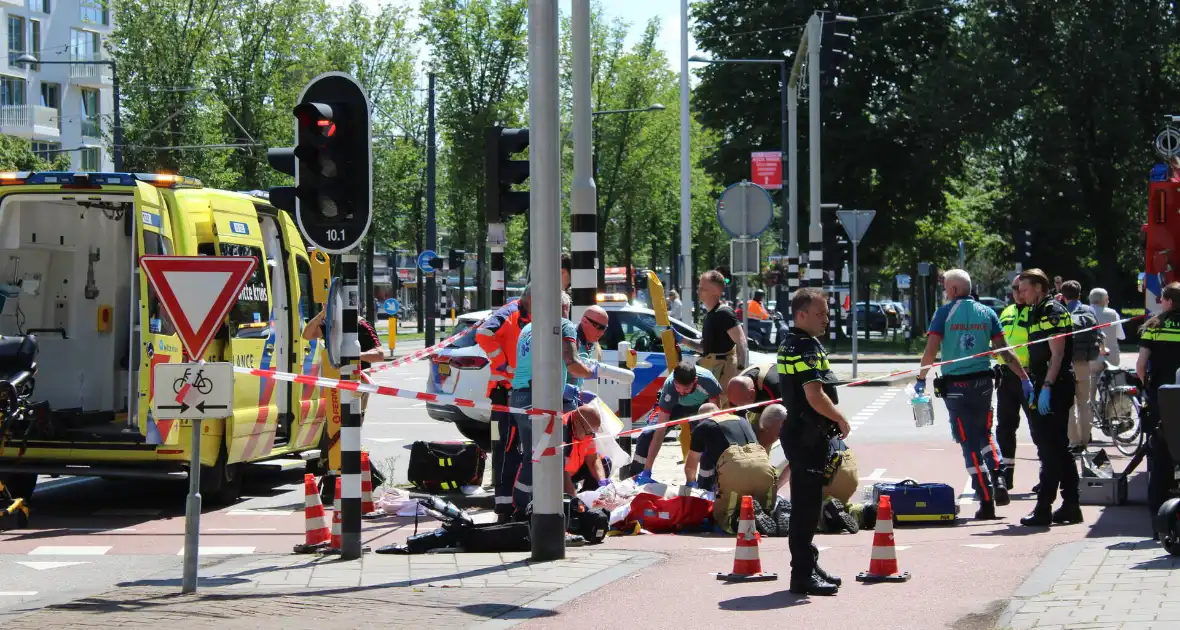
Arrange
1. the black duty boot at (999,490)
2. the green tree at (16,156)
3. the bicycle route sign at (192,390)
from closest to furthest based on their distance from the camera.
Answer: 1. the bicycle route sign at (192,390)
2. the black duty boot at (999,490)
3. the green tree at (16,156)

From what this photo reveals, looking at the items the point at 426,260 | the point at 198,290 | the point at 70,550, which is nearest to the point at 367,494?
the point at 70,550

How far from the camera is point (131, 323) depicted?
12.3m

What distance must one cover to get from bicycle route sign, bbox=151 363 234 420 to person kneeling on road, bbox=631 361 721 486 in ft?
15.8

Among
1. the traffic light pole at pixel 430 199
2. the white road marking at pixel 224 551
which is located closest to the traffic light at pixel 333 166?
the white road marking at pixel 224 551

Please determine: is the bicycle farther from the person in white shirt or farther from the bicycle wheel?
the person in white shirt

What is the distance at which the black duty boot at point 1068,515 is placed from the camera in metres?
10.6

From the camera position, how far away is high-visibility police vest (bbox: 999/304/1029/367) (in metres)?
12.0

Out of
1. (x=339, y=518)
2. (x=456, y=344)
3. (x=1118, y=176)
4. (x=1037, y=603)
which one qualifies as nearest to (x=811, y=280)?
(x=456, y=344)

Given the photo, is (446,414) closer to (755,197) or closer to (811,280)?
(755,197)

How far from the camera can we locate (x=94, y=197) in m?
11.9

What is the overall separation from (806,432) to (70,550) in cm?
533

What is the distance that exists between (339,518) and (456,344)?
7.20 metres

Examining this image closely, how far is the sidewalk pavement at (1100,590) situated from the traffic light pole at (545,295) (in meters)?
2.86

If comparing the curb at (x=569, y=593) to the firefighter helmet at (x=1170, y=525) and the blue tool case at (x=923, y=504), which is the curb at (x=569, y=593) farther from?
the firefighter helmet at (x=1170, y=525)
